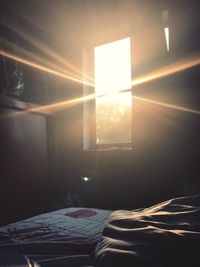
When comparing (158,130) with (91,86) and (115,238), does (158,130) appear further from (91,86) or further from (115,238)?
(115,238)

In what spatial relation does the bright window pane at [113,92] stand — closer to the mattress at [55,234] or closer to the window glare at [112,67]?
the window glare at [112,67]

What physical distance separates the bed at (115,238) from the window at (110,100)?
1.54 metres

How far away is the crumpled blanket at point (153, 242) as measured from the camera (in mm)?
553

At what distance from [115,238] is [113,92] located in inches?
88.2

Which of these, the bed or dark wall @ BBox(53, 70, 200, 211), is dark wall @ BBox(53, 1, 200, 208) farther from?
the bed

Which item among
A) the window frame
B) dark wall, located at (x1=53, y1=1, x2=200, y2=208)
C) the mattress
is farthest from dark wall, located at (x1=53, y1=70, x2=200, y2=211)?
the mattress

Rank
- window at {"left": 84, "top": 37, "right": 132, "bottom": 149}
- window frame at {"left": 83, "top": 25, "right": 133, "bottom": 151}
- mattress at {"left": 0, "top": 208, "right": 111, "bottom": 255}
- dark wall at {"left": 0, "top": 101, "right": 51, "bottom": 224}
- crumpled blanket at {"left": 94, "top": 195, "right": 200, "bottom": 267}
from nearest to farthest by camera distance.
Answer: crumpled blanket at {"left": 94, "top": 195, "right": 200, "bottom": 267} < mattress at {"left": 0, "top": 208, "right": 111, "bottom": 255} < dark wall at {"left": 0, "top": 101, "right": 51, "bottom": 224} < window at {"left": 84, "top": 37, "right": 132, "bottom": 149} < window frame at {"left": 83, "top": 25, "right": 133, "bottom": 151}

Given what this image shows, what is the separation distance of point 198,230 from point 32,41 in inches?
103

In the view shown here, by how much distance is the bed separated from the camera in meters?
0.57

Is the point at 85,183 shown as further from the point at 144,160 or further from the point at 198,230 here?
the point at 198,230

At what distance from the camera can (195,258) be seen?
0.54 meters

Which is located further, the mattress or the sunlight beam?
the sunlight beam

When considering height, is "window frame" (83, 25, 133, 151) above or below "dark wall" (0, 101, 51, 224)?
above

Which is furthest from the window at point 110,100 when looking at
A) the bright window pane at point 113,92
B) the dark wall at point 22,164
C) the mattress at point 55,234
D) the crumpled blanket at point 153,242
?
the crumpled blanket at point 153,242
